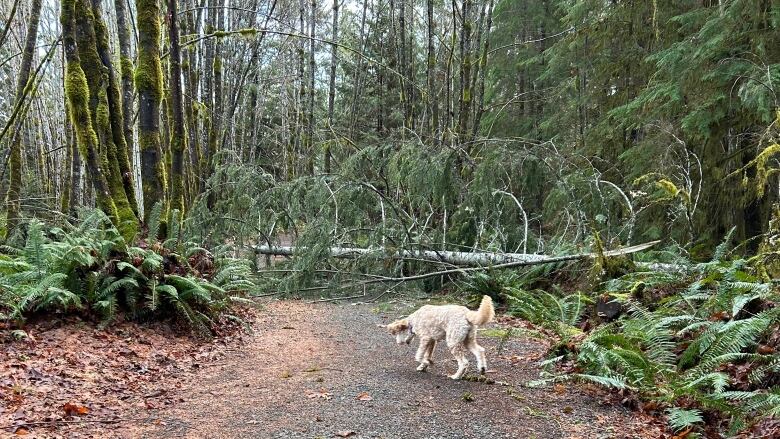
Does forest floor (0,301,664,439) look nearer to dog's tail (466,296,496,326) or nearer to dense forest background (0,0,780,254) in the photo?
dog's tail (466,296,496,326)

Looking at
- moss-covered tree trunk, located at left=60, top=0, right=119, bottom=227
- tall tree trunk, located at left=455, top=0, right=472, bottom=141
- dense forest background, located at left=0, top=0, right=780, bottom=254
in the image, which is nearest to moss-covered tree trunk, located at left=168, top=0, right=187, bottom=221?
dense forest background, located at left=0, top=0, right=780, bottom=254

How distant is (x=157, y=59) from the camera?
8.18m

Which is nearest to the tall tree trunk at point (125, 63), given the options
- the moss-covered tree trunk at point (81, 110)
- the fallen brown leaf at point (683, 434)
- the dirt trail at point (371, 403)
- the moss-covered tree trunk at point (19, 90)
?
the moss-covered tree trunk at point (81, 110)

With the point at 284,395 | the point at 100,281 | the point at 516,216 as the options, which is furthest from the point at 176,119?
the point at 516,216

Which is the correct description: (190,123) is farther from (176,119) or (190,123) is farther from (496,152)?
(496,152)

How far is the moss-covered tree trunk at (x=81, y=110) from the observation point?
280 inches

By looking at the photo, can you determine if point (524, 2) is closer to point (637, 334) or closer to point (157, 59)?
point (157, 59)

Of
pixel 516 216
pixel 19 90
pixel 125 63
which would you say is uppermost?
pixel 125 63

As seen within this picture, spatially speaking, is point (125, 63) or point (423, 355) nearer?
point (423, 355)

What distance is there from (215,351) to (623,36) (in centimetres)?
1072

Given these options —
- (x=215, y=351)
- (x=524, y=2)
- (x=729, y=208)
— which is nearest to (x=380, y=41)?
(x=524, y=2)

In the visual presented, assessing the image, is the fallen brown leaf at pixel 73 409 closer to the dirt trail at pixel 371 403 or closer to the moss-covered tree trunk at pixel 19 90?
the dirt trail at pixel 371 403

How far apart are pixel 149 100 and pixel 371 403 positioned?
6.37 meters

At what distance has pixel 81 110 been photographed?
287 inches
